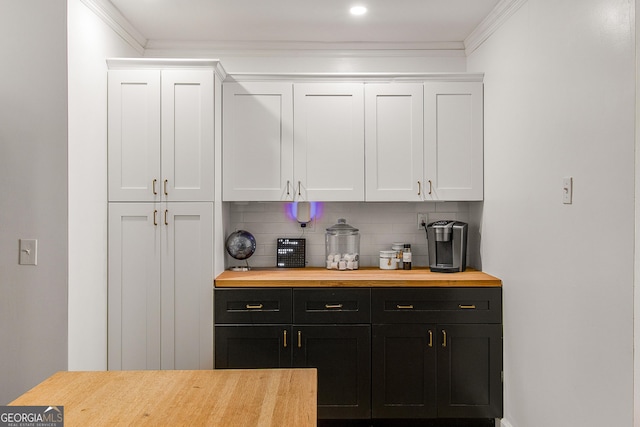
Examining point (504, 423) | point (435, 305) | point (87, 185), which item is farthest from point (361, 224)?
point (87, 185)

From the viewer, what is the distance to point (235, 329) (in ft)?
9.70

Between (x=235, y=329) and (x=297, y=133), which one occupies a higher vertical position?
(x=297, y=133)

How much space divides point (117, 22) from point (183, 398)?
98.2 inches

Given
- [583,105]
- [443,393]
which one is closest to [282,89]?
[583,105]

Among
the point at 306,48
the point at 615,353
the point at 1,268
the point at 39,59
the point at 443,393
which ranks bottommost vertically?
the point at 443,393

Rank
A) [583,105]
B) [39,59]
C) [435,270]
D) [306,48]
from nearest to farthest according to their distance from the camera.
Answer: [583,105] < [39,59] < [435,270] < [306,48]

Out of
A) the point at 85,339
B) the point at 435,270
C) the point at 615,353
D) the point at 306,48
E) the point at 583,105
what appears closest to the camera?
the point at 615,353

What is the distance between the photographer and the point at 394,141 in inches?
130

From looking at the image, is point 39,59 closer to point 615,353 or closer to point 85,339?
A: point 85,339

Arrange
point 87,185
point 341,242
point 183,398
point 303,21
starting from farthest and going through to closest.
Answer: point 341,242 → point 303,21 → point 87,185 → point 183,398

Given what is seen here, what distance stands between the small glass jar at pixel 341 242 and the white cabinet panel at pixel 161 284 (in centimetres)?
93

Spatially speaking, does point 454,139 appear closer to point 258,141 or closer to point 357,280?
point 357,280

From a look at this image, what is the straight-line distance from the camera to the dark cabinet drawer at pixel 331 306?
297 centimetres

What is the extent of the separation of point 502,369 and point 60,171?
9.06 ft
